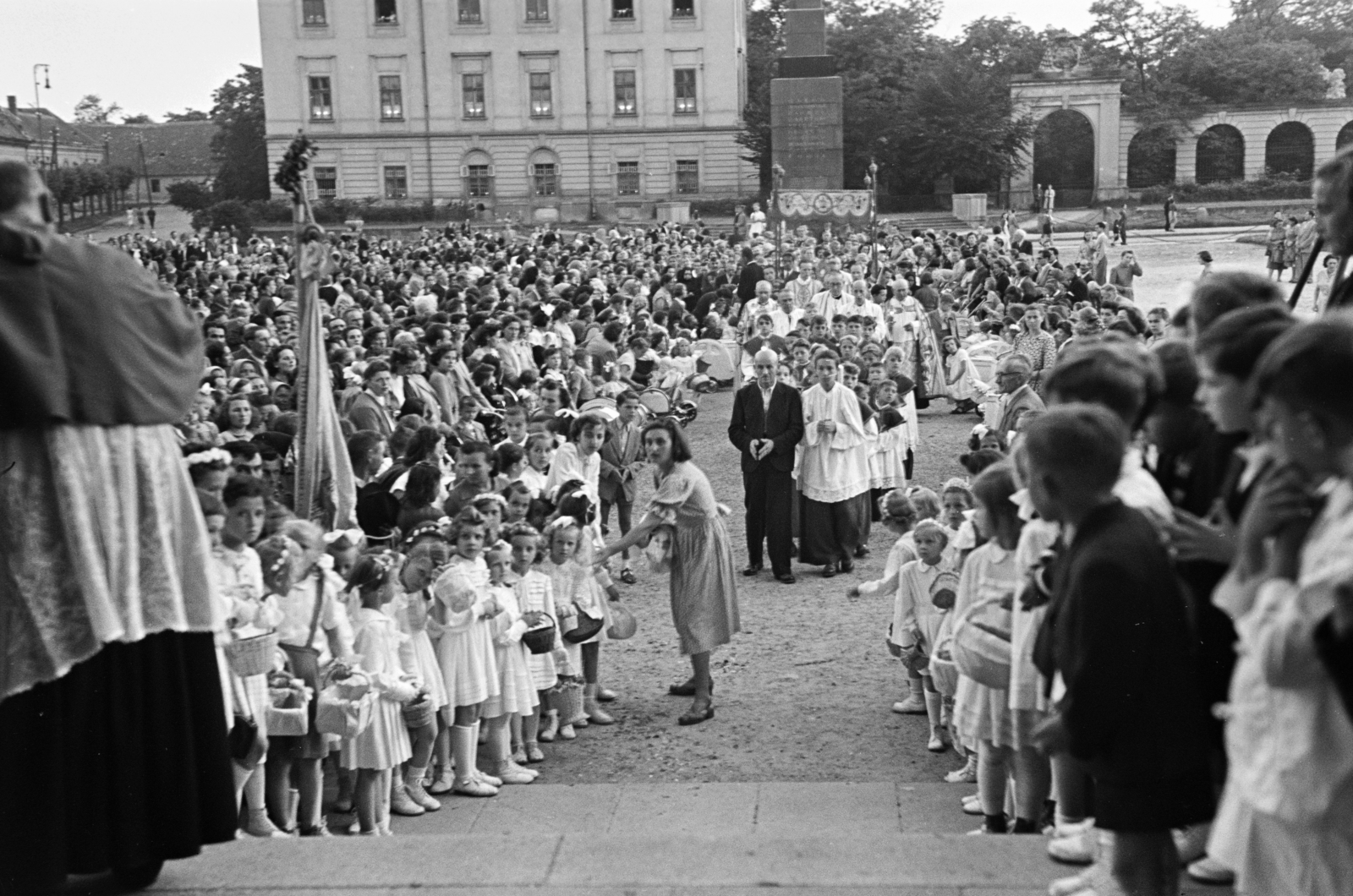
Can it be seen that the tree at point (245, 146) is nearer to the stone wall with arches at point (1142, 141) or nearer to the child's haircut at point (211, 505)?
the stone wall with arches at point (1142, 141)

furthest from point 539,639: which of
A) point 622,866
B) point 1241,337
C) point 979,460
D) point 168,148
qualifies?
point 168,148

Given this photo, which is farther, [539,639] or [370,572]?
[539,639]

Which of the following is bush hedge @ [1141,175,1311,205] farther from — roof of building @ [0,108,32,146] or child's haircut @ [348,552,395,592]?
child's haircut @ [348,552,395,592]

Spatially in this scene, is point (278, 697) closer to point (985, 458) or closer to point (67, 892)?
point (67, 892)

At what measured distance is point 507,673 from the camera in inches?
294

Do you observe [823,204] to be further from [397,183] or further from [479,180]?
[397,183]

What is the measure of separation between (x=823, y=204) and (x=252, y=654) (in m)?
23.7

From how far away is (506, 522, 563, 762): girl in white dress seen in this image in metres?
7.80

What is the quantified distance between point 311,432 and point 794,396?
5268mm

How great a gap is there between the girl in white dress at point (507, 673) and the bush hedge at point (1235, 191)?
57.4 m

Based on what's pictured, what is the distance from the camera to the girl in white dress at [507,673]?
291 inches

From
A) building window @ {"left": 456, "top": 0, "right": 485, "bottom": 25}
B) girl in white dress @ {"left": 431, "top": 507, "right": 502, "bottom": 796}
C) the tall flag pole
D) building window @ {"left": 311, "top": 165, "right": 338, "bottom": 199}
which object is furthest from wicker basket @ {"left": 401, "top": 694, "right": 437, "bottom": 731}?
building window @ {"left": 456, "top": 0, "right": 485, "bottom": 25}

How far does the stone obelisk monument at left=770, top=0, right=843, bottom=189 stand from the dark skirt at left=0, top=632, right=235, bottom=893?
130ft

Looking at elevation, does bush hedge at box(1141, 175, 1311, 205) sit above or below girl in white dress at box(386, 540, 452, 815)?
above
